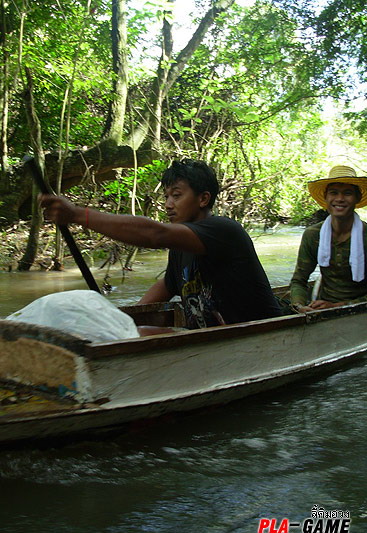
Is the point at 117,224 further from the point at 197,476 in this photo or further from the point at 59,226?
the point at 197,476

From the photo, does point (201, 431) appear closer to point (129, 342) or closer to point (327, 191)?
point (129, 342)

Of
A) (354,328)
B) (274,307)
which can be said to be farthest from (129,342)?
(354,328)

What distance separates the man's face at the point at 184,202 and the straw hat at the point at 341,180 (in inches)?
51.9

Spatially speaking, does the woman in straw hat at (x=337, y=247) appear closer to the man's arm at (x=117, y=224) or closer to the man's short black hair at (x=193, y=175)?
the man's short black hair at (x=193, y=175)

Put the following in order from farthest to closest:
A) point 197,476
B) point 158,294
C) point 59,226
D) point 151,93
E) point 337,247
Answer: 1. point 151,93
2. point 337,247
3. point 158,294
4. point 59,226
5. point 197,476

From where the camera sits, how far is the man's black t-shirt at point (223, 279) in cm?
288

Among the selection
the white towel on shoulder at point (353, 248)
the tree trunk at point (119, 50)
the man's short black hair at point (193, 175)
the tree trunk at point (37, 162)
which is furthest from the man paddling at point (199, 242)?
the tree trunk at point (119, 50)

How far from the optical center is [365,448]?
110 inches

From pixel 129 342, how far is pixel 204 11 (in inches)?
424

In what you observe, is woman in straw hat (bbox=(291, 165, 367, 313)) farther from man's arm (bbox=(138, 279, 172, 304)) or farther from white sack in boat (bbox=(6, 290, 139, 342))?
white sack in boat (bbox=(6, 290, 139, 342))

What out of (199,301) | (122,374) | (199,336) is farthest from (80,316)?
(199,301)

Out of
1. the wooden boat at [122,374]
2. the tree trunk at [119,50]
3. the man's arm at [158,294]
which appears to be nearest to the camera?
the wooden boat at [122,374]

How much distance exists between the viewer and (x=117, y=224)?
Result: 2.62 meters

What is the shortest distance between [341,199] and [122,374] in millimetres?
2264
